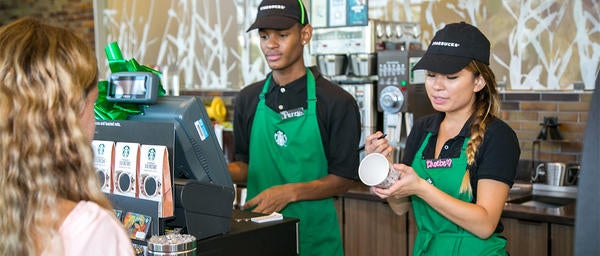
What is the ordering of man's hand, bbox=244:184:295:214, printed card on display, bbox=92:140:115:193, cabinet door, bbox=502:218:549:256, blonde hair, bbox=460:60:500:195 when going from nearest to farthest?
printed card on display, bbox=92:140:115:193 < blonde hair, bbox=460:60:500:195 < man's hand, bbox=244:184:295:214 < cabinet door, bbox=502:218:549:256

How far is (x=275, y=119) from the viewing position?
3.23 meters

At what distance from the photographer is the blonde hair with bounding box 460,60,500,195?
2318 mm

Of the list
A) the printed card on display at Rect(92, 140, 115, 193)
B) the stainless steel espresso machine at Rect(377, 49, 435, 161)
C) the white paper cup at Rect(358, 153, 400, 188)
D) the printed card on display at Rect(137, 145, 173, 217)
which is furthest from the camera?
the stainless steel espresso machine at Rect(377, 49, 435, 161)

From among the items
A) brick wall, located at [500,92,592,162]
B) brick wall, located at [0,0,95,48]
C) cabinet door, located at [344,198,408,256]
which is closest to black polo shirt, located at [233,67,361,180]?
cabinet door, located at [344,198,408,256]

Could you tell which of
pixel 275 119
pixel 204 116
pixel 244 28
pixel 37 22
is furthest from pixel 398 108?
pixel 37 22

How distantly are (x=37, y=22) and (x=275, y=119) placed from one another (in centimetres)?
191

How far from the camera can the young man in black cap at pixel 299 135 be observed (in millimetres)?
3070

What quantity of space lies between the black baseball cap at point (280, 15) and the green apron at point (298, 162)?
9.9 inches

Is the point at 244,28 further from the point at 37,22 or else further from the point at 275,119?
the point at 37,22

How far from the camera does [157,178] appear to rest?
189 cm

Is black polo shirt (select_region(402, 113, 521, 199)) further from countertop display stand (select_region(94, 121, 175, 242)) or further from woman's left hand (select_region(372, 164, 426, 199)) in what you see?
countertop display stand (select_region(94, 121, 175, 242))

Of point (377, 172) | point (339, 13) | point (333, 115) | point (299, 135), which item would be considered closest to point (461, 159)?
A: point (377, 172)

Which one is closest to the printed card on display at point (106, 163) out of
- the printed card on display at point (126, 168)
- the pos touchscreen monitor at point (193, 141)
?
the printed card on display at point (126, 168)

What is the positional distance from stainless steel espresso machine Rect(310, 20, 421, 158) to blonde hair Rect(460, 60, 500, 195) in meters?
2.45
